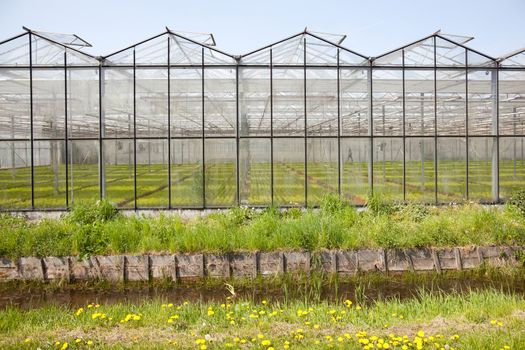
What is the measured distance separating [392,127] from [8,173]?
43.4 ft

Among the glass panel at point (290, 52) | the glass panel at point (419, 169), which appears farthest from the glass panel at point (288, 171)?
the glass panel at point (419, 169)

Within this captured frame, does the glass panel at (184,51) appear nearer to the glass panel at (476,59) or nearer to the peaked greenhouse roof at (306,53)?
the peaked greenhouse roof at (306,53)

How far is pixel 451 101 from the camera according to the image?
40.7 feet

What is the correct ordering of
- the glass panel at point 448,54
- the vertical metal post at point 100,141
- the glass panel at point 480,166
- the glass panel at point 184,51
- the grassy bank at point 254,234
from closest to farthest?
the grassy bank at point 254,234 < the vertical metal post at point 100,141 < the glass panel at point 184,51 < the glass panel at point 480,166 < the glass panel at point 448,54

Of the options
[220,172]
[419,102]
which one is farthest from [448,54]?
[220,172]


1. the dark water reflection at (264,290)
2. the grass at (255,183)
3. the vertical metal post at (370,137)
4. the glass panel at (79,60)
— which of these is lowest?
the dark water reflection at (264,290)

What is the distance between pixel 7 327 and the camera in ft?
17.6

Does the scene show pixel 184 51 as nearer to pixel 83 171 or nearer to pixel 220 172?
pixel 220 172

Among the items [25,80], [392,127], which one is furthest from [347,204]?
[25,80]

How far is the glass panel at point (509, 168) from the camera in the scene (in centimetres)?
1220

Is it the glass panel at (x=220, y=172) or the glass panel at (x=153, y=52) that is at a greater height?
the glass panel at (x=153, y=52)

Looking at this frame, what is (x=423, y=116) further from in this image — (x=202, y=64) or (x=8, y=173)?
(x=8, y=173)

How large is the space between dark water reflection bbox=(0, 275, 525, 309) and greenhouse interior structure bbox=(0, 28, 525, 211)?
3.80 m

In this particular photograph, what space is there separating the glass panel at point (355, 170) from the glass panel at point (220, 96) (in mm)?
3720
